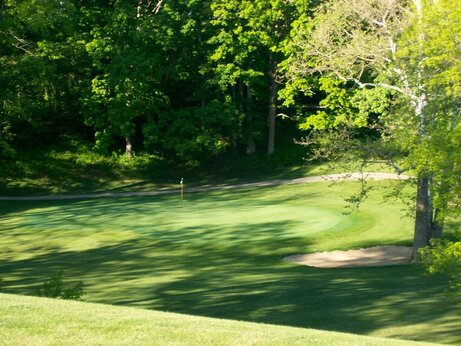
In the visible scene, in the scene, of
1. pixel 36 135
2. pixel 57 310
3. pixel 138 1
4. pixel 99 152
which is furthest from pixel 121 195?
pixel 57 310

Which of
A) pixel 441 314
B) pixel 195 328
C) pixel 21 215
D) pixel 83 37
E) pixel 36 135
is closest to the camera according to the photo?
pixel 195 328

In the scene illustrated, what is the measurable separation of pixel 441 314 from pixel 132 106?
36079 mm

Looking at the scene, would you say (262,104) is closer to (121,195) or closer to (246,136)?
(246,136)

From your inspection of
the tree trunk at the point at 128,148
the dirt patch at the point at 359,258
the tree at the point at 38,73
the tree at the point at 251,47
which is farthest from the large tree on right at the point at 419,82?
the tree trunk at the point at 128,148

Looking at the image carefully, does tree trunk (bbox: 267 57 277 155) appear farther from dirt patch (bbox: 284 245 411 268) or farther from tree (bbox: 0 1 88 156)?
dirt patch (bbox: 284 245 411 268)

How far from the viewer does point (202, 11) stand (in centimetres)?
5172

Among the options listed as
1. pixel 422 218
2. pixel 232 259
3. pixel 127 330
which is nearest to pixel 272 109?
pixel 422 218

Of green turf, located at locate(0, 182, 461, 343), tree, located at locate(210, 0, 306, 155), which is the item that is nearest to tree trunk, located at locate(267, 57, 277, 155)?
tree, located at locate(210, 0, 306, 155)

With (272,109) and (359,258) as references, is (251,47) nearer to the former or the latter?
(272,109)

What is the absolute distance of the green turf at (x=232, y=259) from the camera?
17.7m

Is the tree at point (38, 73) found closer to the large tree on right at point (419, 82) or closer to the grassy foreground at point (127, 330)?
the large tree on right at point (419, 82)

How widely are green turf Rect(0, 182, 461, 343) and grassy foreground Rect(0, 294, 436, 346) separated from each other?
5.93 m

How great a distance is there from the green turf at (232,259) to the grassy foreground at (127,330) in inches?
233

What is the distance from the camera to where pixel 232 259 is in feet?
83.4
